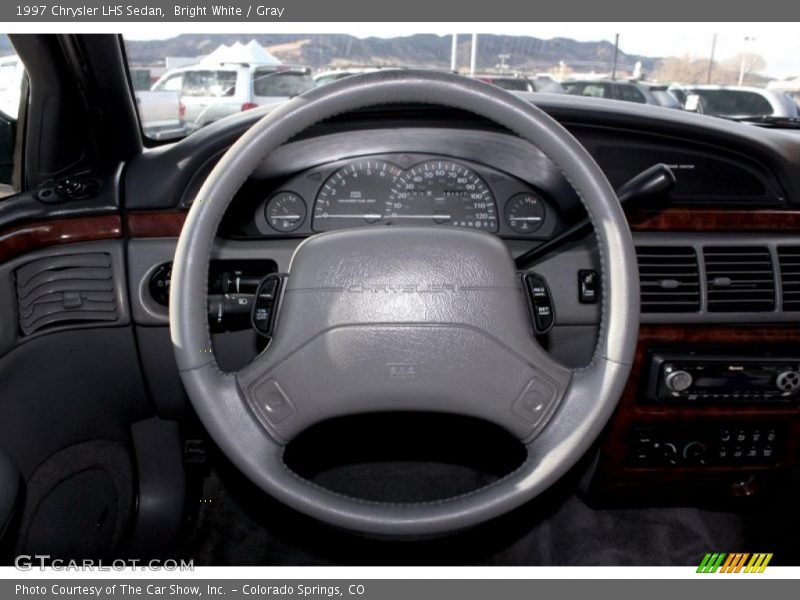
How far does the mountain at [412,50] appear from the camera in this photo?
68.1 inches

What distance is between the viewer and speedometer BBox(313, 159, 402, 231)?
2.00 m

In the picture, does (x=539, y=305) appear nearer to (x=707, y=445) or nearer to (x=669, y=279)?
(x=669, y=279)

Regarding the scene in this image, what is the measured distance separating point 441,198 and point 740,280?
78cm

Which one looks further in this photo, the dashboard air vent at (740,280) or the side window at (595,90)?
the side window at (595,90)

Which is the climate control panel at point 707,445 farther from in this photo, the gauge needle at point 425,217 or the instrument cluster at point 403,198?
the gauge needle at point 425,217

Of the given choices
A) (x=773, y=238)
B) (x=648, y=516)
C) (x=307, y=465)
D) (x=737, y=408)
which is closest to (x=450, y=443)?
(x=307, y=465)

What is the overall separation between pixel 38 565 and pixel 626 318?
61.9 inches

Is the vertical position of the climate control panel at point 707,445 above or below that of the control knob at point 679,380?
below

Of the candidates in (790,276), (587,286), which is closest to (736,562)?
(790,276)

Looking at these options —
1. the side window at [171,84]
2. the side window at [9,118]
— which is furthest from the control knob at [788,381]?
the side window at [9,118]

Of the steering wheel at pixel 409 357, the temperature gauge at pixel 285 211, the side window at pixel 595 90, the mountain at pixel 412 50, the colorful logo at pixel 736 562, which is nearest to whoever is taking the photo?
the steering wheel at pixel 409 357

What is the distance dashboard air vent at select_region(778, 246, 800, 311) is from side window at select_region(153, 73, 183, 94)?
65.0 inches

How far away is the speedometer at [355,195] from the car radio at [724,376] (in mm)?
812

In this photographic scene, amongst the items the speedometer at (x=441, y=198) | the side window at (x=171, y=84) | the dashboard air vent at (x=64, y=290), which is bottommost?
the dashboard air vent at (x=64, y=290)
